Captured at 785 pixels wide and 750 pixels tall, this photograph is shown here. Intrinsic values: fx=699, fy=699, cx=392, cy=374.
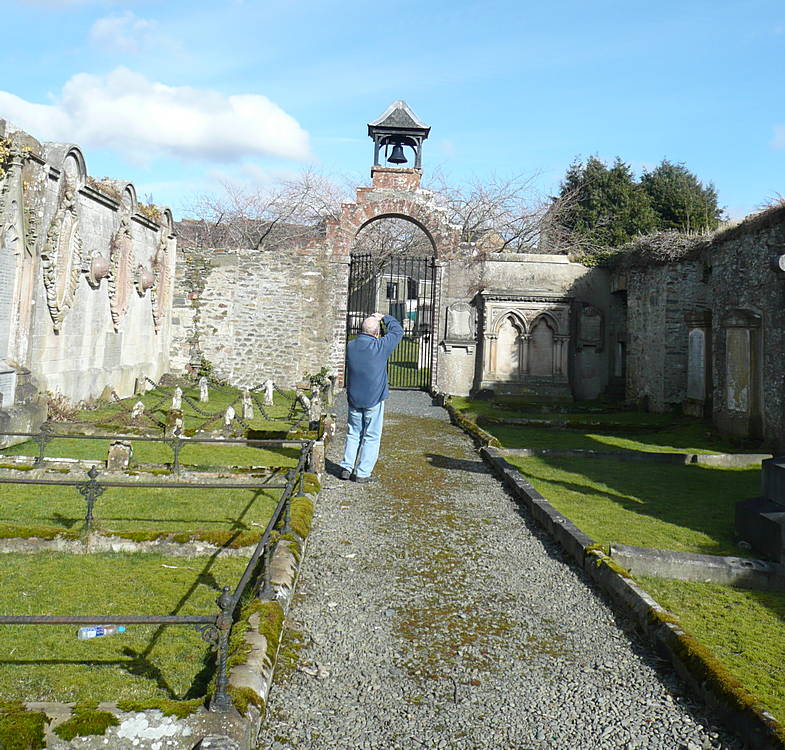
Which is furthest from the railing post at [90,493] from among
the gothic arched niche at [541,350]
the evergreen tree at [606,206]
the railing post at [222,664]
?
the evergreen tree at [606,206]

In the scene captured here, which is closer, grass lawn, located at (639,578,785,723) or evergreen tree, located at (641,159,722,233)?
grass lawn, located at (639,578,785,723)

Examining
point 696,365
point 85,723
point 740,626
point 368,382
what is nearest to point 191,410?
point 368,382

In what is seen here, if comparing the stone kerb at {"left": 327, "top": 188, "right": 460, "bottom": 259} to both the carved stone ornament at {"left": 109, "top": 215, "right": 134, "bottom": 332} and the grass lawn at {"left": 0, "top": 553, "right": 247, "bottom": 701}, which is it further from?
the grass lawn at {"left": 0, "top": 553, "right": 247, "bottom": 701}

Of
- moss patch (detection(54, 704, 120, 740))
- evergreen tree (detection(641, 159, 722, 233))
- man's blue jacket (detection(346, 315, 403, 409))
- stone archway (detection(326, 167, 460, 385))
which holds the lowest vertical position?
moss patch (detection(54, 704, 120, 740))

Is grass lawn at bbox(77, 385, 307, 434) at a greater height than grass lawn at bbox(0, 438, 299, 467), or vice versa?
grass lawn at bbox(77, 385, 307, 434)

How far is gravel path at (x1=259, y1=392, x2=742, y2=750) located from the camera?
3.11 meters

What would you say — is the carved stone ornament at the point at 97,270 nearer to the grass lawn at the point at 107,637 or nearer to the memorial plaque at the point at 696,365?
the grass lawn at the point at 107,637

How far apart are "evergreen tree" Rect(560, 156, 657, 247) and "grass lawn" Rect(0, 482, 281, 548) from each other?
25.1 metres

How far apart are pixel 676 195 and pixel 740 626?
93.7 ft

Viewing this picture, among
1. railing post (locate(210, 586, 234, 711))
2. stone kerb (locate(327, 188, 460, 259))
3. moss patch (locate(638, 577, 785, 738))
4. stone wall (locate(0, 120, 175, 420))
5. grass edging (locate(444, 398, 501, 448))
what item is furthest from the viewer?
stone kerb (locate(327, 188, 460, 259))

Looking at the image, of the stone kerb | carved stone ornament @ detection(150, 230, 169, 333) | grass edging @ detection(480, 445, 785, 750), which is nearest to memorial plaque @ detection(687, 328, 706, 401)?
the stone kerb

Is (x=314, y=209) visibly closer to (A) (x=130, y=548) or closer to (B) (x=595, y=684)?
(A) (x=130, y=548)

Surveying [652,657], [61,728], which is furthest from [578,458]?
[61,728]

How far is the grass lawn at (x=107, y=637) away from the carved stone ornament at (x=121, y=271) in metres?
10.2
